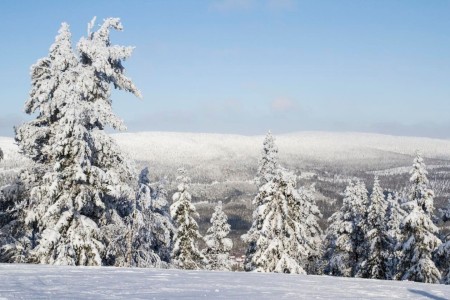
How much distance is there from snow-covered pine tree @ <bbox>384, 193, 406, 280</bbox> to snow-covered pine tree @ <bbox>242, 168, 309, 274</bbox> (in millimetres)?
9556

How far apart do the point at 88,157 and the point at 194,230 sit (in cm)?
1680

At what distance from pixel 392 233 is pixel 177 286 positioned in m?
28.0

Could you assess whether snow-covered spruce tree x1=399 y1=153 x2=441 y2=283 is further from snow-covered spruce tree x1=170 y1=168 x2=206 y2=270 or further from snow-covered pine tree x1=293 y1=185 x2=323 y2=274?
snow-covered spruce tree x1=170 y1=168 x2=206 y2=270

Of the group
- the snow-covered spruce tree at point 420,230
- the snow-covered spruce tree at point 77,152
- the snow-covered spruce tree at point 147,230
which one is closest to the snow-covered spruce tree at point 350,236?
the snow-covered spruce tree at point 420,230

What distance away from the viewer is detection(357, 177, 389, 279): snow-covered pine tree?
34906 millimetres

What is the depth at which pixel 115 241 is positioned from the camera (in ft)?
60.5

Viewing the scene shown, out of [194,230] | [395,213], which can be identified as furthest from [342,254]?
[194,230]

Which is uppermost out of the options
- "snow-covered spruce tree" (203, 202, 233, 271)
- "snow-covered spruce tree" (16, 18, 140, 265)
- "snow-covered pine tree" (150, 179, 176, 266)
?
"snow-covered spruce tree" (16, 18, 140, 265)

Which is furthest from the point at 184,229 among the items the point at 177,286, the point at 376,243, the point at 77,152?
the point at 177,286

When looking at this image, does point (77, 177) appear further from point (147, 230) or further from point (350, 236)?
point (350, 236)

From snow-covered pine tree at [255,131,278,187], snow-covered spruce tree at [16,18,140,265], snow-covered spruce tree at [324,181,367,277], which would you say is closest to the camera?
snow-covered spruce tree at [16,18,140,265]

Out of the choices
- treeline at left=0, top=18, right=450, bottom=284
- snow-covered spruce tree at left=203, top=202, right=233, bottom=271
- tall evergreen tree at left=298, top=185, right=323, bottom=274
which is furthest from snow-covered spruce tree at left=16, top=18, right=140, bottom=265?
tall evergreen tree at left=298, top=185, right=323, bottom=274

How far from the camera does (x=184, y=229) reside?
32.9m

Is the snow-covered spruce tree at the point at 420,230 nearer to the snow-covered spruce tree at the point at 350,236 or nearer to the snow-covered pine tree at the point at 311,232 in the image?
the snow-covered spruce tree at the point at 350,236
